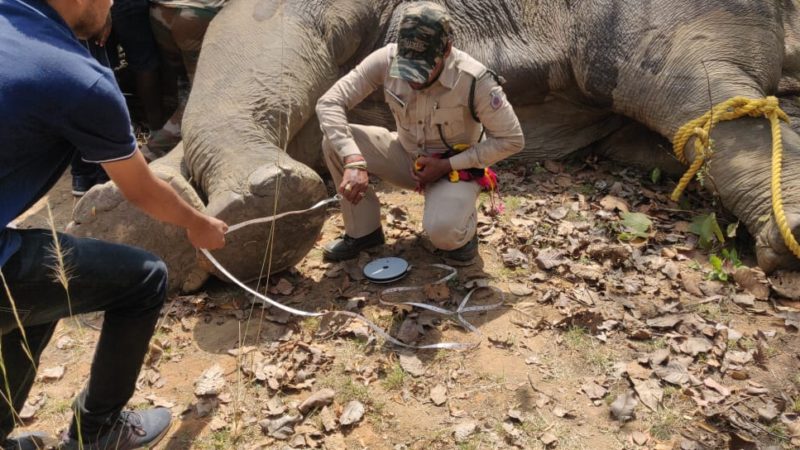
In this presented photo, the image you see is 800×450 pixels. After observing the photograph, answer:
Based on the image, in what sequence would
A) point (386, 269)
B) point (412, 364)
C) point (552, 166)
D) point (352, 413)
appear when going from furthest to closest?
point (552, 166) < point (386, 269) < point (412, 364) < point (352, 413)

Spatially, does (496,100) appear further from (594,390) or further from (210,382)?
(210,382)

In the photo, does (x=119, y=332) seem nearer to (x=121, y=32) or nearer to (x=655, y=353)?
(x=655, y=353)

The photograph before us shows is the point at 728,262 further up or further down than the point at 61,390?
further up

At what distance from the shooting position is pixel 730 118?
4371 millimetres

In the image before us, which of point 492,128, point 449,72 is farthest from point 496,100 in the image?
point 449,72

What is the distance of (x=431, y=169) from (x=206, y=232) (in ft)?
4.88

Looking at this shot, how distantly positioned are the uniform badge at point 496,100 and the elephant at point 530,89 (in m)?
0.96

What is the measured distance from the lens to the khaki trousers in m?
3.88

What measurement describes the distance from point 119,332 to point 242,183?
3.79ft

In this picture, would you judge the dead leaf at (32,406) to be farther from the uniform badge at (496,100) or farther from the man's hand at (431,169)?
the uniform badge at (496,100)

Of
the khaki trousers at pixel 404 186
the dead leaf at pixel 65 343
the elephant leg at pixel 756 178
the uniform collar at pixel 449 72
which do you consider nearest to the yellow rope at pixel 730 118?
the elephant leg at pixel 756 178

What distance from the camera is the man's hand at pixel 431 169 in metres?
3.82

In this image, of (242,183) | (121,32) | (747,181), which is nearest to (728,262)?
(747,181)

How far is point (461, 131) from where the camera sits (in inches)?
153
